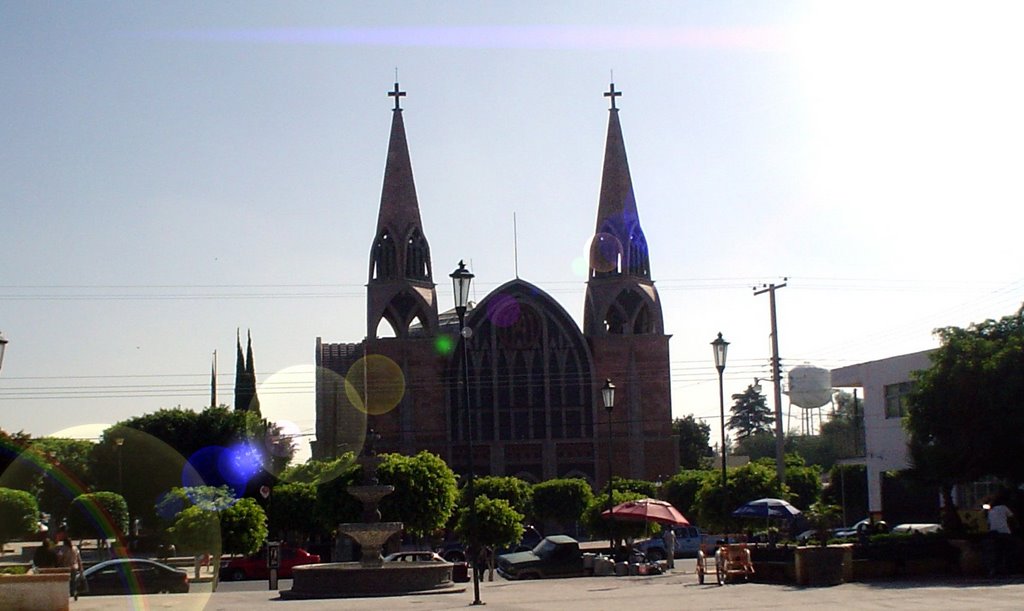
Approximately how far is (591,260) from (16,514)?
40.6 metres

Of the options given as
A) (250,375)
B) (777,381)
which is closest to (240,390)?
(250,375)

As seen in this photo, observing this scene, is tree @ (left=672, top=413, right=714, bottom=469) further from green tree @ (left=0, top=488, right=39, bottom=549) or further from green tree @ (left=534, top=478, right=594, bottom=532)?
green tree @ (left=0, top=488, right=39, bottom=549)

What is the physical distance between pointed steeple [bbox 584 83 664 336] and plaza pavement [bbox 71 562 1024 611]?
51124 millimetres

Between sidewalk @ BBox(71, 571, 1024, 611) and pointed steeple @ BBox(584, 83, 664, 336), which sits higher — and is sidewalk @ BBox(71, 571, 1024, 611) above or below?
below

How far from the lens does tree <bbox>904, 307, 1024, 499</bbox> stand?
86.1 feet

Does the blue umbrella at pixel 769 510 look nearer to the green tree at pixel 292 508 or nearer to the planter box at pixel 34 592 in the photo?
the planter box at pixel 34 592

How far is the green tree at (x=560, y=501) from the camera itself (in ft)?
200

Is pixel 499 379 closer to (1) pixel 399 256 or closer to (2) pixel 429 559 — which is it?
(1) pixel 399 256

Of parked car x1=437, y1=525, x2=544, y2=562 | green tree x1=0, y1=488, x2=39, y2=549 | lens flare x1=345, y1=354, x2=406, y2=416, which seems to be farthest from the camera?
lens flare x1=345, y1=354, x2=406, y2=416

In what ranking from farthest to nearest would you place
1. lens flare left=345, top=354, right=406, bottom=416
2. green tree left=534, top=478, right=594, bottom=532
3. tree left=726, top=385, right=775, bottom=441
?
1. tree left=726, top=385, right=775, bottom=441
2. lens flare left=345, top=354, right=406, bottom=416
3. green tree left=534, top=478, right=594, bottom=532

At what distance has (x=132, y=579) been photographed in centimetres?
2931

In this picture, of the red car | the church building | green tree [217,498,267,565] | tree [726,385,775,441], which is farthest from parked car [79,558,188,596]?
tree [726,385,775,441]

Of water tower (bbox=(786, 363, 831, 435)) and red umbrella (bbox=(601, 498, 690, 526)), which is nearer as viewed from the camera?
red umbrella (bbox=(601, 498, 690, 526))

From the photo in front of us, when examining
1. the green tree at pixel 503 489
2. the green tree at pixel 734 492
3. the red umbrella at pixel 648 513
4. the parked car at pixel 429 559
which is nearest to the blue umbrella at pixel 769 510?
the red umbrella at pixel 648 513
